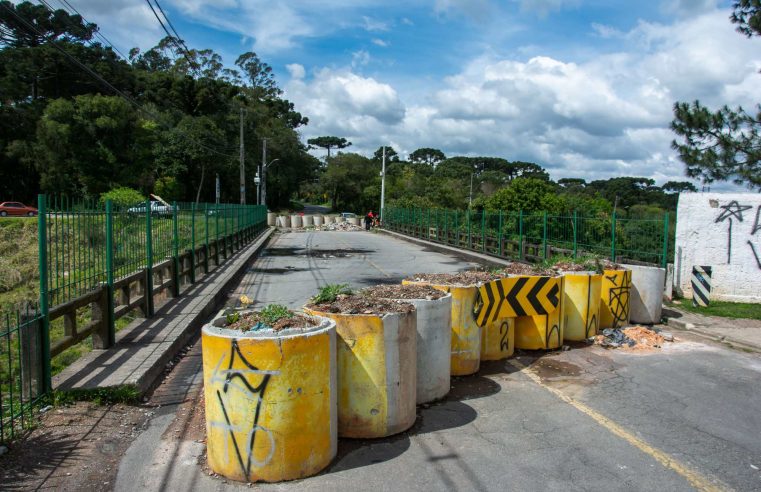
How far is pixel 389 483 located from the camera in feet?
13.4

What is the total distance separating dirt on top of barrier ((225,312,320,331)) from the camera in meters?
4.38

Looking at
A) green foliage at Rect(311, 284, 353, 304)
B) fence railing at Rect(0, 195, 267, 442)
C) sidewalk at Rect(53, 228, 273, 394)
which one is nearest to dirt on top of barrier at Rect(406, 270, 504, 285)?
green foliage at Rect(311, 284, 353, 304)

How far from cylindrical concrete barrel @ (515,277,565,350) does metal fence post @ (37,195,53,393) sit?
5.80 m

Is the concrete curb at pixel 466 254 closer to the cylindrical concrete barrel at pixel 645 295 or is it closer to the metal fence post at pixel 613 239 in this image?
the metal fence post at pixel 613 239

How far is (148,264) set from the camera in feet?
30.0

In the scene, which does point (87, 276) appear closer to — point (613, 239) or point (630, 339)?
point (630, 339)

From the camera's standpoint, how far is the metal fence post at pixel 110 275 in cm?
707

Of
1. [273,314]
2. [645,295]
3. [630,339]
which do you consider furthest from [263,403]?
[645,295]

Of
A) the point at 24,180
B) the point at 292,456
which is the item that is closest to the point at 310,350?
the point at 292,456

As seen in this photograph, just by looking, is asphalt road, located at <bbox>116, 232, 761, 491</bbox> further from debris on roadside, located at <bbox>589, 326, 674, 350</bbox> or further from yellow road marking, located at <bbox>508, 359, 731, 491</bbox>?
debris on roadside, located at <bbox>589, 326, 674, 350</bbox>

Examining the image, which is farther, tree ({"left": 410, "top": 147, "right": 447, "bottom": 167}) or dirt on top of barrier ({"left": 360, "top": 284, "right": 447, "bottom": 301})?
tree ({"left": 410, "top": 147, "right": 447, "bottom": 167})

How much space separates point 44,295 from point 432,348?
3845 millimetres

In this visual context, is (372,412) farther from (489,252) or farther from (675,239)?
(489,252)

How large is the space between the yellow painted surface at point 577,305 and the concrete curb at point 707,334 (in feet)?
8.20
